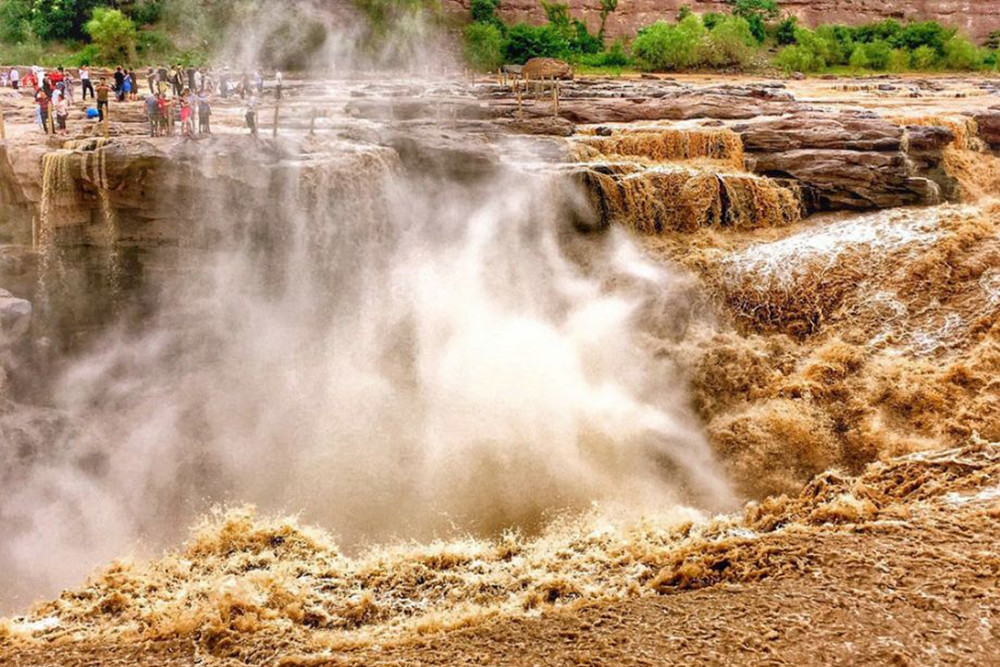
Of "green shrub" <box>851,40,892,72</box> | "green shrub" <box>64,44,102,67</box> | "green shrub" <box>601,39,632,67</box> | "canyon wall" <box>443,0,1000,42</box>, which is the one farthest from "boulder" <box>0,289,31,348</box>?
"green shrub" <box>851,40,892,72</box>

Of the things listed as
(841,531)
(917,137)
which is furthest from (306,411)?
(917,137)

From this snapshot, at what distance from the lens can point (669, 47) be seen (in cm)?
2980

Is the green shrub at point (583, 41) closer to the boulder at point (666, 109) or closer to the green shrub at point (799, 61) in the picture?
the green shrub at point (799, 61)

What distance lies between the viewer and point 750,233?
38.8 feet

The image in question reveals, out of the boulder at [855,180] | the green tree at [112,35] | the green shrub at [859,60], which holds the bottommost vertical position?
the boulder at [855,180]

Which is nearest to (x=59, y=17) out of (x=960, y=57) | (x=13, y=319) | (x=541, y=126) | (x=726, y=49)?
(x=541, y=126)

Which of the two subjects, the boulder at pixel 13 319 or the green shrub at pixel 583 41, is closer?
the boulder at pixel 13 319

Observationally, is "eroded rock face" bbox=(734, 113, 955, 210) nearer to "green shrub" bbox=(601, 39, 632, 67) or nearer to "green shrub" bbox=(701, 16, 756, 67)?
"green shrub" bbox=(701, 16, 756, 67)

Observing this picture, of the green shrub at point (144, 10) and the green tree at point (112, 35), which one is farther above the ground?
the green shrub at point (144, 10)

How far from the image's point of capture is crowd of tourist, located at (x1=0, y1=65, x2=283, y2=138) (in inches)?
458

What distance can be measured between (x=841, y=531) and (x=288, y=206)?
8484 millimetres

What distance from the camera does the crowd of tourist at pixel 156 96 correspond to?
38.2 ft

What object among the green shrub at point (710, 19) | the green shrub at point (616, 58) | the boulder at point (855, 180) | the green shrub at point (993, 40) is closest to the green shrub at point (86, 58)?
the green shrub at point (616, 58)

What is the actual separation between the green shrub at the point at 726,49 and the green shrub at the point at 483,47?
8216 millimetres
